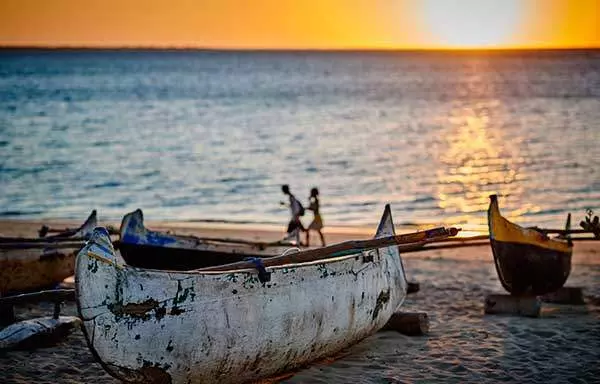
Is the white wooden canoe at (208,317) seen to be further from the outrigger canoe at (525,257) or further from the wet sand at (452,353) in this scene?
the outrigger canoe at (525,257)

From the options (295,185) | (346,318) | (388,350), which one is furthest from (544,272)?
(295,185)

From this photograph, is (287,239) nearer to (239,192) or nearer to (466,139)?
(239,192)

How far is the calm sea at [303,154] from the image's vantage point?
2616cm

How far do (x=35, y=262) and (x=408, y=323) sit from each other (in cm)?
506

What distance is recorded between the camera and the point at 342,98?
85188 mm

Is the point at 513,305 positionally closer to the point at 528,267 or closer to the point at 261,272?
the point at 528,267

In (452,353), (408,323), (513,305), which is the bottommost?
(452,353)

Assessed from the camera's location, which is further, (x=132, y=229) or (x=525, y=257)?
(x=132, y=229)

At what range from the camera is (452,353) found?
9.54 m

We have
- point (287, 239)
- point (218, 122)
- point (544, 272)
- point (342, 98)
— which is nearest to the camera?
point (544, 272)

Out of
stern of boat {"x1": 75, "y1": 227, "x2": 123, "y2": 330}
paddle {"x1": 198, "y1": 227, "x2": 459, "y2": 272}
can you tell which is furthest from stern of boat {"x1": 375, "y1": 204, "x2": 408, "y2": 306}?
stern of boat {"x1": 75, "y1": 227, "x2": 123, "y2": 330}

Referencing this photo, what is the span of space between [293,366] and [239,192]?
67.7ft

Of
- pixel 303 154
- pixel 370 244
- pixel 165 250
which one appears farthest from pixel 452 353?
pixel 303 154

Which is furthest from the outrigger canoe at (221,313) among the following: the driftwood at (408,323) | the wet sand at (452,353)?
the driftwood at (408,323)
